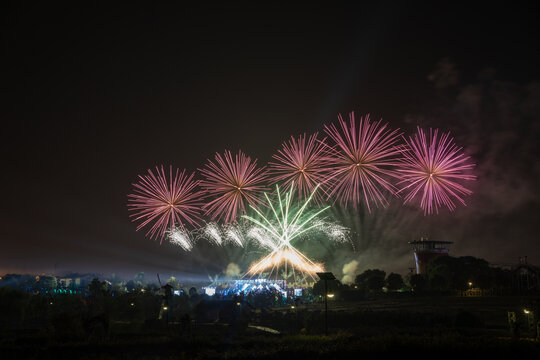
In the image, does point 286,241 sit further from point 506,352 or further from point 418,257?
point 418,257

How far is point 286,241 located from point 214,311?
12625 mm

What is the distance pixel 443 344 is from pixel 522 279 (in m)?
85.8

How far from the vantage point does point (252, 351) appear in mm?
24844

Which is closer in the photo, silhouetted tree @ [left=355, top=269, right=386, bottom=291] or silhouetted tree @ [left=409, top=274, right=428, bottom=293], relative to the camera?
silhouetted tree @ [left=409, top=274, right=428, bottom=293]

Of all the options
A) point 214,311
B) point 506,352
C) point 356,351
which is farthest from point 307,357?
point 214,311

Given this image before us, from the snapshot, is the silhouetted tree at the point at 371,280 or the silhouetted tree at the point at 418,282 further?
the silhouetted tree at the point at 371,280

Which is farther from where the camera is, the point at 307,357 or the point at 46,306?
the point at 46,306

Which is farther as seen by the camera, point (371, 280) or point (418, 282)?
point (371, 280)

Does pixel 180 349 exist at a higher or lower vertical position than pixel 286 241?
lower

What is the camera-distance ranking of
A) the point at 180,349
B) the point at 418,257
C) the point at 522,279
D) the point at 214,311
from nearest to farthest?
the point at 180,349
the point at 214,311
the point at 522,279
the point at 418,257

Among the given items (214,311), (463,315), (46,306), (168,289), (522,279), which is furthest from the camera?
(522,279)

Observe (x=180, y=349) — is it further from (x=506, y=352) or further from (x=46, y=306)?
(x=46, y=306)

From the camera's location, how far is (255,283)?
11162cm

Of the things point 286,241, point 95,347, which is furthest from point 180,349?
point 286,241
